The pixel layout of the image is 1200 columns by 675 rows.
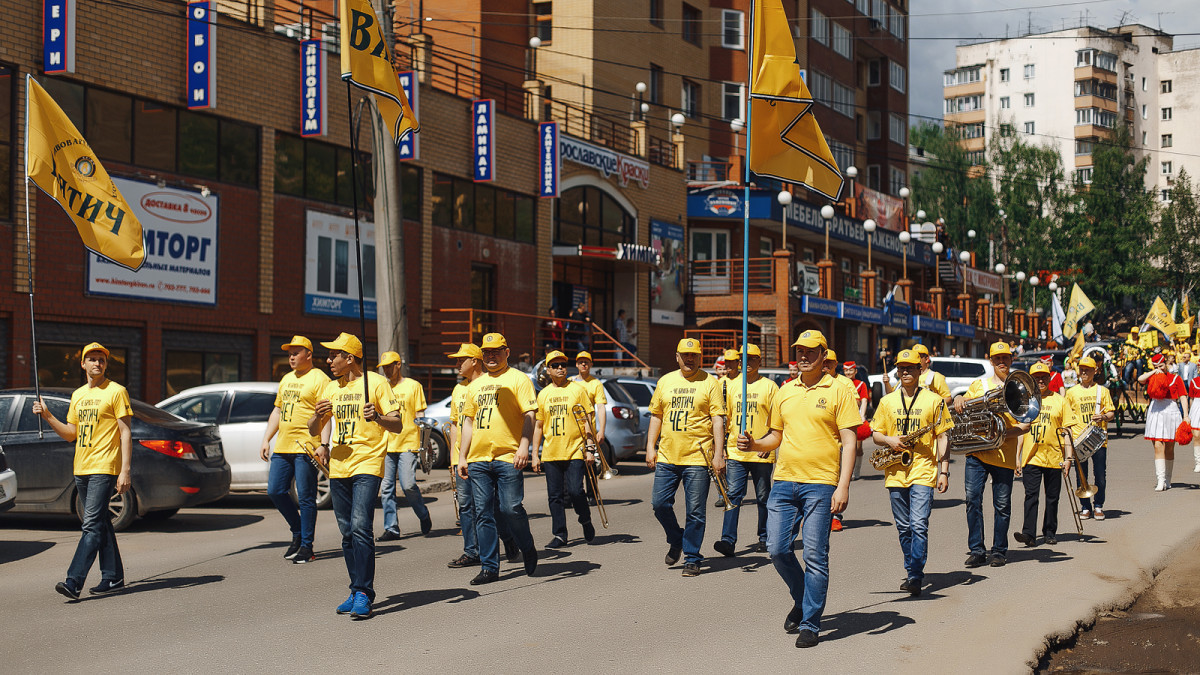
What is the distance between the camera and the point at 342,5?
12422 millimetres

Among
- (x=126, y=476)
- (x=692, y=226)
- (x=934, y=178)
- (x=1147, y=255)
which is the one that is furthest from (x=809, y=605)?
(x=1147, y=255)

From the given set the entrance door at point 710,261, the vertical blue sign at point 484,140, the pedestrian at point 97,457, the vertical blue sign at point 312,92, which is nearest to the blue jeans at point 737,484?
the pedestrian at point 97,457

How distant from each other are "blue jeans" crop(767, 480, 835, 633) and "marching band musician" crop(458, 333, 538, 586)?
2520mm

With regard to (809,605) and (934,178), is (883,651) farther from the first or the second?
(934,178)

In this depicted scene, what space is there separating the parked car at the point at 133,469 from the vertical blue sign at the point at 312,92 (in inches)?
468

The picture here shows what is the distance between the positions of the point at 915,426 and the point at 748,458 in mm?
2061

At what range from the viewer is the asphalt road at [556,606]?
7.16m

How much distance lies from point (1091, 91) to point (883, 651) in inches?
3844

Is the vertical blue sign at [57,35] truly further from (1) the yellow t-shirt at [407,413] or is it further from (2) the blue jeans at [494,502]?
(2) the blue jeans at [494,502]

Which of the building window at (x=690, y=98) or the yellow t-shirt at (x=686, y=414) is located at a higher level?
the building window at (x=690, y=98)

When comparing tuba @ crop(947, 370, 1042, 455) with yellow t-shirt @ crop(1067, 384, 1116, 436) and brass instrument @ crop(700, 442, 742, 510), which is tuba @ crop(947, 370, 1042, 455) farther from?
yellow t-shirt @ crop(1067, 384, 1116, 436)

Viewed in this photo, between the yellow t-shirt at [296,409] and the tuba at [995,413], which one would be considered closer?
the tuba at [995,413]

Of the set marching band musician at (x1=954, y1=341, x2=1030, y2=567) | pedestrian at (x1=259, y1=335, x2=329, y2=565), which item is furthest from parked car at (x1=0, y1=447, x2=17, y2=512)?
marching band musician at (x1=954, y1=341, x2=1030, y2=567)

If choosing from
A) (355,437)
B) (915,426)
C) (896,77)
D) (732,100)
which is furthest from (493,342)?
(896,77)
